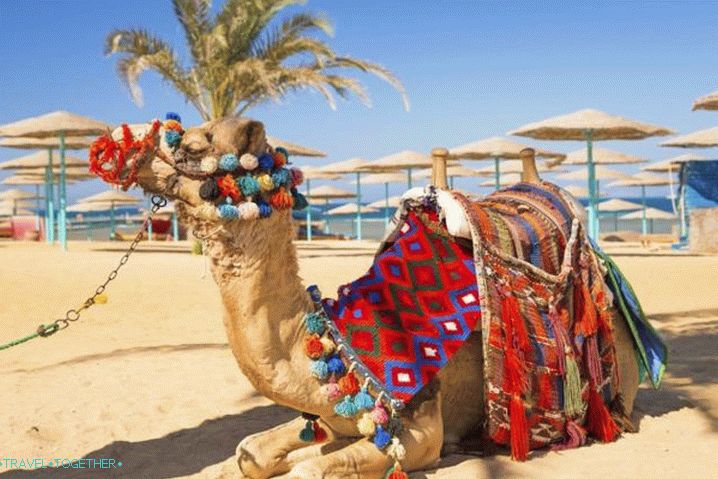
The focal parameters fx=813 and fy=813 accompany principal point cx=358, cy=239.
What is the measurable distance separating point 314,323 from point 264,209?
1.77ft

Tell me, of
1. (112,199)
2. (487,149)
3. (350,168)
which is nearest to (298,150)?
Answer: (487,149)

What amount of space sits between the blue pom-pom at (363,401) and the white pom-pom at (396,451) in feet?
0.58

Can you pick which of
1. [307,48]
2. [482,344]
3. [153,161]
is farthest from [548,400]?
[307,48]

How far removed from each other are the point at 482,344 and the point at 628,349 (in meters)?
1.21

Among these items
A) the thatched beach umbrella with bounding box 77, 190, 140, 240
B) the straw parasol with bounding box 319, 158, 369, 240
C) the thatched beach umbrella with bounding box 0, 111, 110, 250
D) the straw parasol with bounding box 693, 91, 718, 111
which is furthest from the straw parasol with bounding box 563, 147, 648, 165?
the thatched beach umbrella with bounding box 77, 190, 140, 240

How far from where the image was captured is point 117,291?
11258mm

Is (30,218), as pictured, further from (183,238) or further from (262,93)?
(262,93)

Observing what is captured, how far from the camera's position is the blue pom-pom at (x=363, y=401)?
10.5ft

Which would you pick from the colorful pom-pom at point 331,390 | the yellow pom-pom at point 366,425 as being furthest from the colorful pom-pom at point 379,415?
the colorful pom-pom at point 331,390

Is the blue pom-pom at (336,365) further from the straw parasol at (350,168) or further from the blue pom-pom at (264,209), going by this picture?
the straw parasol at (350,168)

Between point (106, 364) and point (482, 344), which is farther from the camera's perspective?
point (106, 364)

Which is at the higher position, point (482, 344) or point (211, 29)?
point (211, 29)

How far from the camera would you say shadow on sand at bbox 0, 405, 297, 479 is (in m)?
3.95

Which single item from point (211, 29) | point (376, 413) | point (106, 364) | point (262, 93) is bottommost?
point (106, 364)
